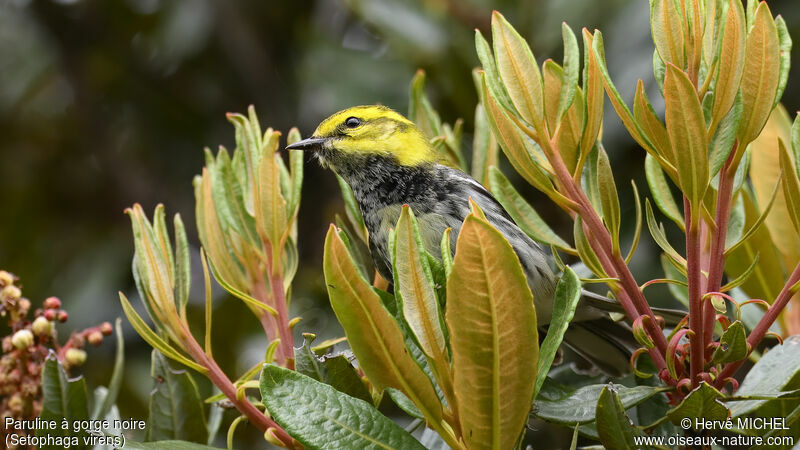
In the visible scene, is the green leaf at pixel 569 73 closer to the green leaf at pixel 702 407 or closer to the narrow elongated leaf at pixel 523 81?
the narrow elongated leaf at pixel 523 81

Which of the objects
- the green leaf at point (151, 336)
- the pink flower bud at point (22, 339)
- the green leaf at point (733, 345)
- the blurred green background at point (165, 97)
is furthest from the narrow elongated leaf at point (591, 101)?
the blurred green background at point (165, 97)

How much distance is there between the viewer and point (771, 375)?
4.53 feet

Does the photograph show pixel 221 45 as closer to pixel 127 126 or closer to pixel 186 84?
pixel 186 84

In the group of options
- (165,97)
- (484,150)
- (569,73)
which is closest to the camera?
(569,73)

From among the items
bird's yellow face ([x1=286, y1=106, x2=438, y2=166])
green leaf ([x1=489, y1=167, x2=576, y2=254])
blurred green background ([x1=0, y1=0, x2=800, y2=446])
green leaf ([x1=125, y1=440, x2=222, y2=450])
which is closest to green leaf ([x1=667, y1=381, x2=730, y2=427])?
green leaf ([x1=489, y1=167, x2=576, y2=254])

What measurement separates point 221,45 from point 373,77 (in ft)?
3.73

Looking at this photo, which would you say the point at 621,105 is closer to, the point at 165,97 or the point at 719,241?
the point at 719,241

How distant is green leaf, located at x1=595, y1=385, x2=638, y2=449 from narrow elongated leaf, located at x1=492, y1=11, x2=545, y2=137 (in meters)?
0.43

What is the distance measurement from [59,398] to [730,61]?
4.16 ft

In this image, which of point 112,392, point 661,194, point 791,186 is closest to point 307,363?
point 112,392

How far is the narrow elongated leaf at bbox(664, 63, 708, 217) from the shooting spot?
122cm

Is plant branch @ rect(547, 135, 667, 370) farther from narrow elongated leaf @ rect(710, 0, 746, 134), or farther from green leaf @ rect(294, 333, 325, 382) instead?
green leaf @ rect(294, 333, 325, 382)

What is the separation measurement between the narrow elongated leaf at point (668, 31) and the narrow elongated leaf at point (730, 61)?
0.06m

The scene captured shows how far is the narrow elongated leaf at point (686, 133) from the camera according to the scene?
1221 millimetres
